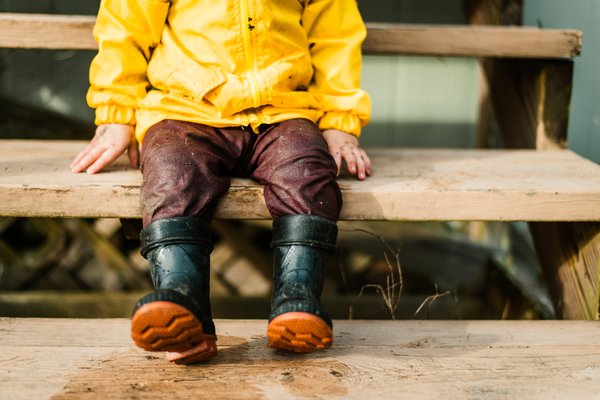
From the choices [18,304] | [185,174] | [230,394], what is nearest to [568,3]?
[185,174]

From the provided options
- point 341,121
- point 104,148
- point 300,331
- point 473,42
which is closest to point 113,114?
point 104,148

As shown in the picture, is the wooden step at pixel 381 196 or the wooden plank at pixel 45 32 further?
the wooden plank at pixel 45 32

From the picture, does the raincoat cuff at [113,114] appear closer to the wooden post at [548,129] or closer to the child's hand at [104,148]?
the child's hand at [104,148]

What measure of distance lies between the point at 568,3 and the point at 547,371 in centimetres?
158

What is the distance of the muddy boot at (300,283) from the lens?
1.26 meters

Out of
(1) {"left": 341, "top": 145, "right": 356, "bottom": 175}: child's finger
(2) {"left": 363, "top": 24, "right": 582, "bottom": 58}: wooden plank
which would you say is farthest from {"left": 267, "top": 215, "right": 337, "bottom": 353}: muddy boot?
(2) {"left": 363, "top": 24, "right": 582, "bottom": 58}: wooden plank

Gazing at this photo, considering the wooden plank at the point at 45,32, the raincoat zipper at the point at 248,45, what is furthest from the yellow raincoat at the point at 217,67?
the wooden plank at the point at 45,32

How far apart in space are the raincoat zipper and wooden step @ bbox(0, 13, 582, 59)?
52cm

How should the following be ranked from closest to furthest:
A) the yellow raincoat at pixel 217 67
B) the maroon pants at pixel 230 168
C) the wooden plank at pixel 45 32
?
1. the maroon pants at pixel 230 168
2. the yellow raincoat at pixel 217 67
3. the wooden plank at pixel 45 32

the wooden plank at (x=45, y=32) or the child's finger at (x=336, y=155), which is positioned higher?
the wooden plank at (x=45, y=32)

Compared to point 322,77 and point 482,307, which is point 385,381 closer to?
point 322,77

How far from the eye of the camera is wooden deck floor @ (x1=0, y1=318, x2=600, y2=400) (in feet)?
4.10

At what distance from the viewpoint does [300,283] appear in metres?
1.36

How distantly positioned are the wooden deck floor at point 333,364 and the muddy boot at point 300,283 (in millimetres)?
79
